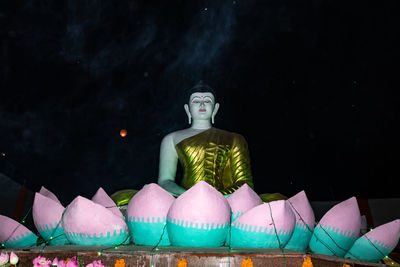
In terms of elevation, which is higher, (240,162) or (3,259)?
(240,162)

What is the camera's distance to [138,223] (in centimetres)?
195

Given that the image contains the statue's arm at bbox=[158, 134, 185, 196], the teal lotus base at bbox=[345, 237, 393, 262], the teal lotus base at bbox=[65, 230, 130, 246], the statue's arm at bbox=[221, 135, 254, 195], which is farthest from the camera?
the statue's arm at bbox=[158, 134, 185, 196]

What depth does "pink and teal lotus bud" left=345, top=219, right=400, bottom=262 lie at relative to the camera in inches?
78.4

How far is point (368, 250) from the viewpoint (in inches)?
79.0

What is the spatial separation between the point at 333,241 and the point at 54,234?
4.36ft

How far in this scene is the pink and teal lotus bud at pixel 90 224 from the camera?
184cm

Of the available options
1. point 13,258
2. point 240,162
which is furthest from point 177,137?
point 13,258

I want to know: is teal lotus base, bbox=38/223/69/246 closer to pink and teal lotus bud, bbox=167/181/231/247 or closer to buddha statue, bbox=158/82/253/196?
pink and teal lotus bud, bbox=167/181/231/247

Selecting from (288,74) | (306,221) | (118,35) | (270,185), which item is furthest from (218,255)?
(118,35)

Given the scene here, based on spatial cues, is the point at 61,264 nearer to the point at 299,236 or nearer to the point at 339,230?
the point at 299,236

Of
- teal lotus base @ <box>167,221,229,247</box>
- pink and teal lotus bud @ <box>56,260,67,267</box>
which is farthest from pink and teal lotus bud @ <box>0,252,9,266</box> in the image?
teal lotus base @ <box>167,221,229,247</box>

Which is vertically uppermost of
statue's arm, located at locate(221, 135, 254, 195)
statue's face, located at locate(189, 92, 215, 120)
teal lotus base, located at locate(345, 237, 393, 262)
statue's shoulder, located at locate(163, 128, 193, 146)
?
statue's face, located at locate(189, 92, 215, 120)

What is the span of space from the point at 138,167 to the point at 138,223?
370 cm

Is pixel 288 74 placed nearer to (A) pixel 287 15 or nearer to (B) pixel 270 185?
(A) pixel 287 15
